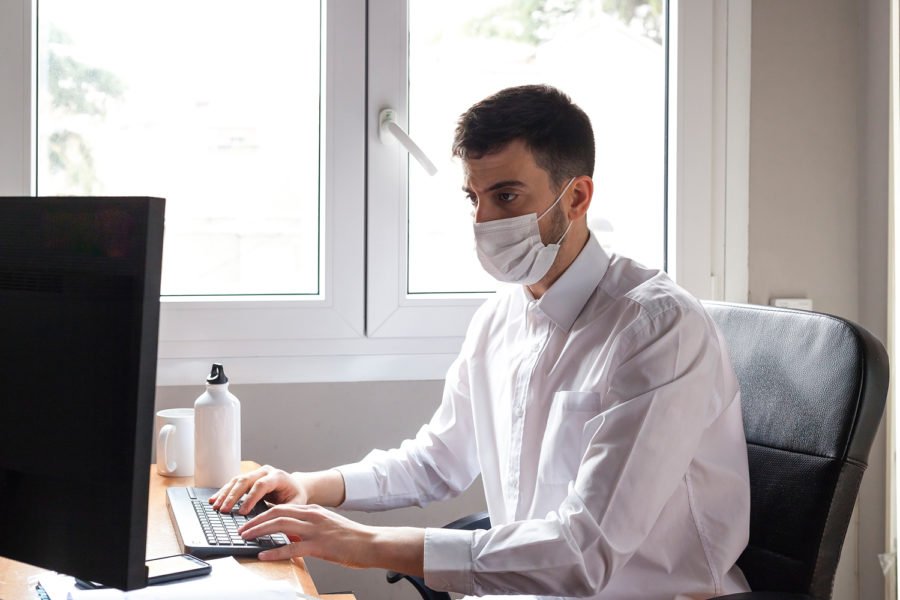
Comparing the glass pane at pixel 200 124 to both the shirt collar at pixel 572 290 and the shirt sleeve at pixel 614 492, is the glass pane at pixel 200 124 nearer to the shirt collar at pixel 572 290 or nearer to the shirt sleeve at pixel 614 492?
the shirt collar at pixel 572 290

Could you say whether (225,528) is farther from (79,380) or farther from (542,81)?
(542,81)

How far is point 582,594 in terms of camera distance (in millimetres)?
1128

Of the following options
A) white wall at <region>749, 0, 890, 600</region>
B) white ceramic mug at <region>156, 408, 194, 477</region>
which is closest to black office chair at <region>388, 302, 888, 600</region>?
white ceramic mug at <region>156, 408, 194, 477</region>

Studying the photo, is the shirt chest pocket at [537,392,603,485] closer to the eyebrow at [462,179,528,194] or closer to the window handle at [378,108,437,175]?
the eyebrow at [462,179,528,194]

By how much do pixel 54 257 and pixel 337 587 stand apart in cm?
140

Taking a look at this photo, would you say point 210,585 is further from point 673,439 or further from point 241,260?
point 241,260

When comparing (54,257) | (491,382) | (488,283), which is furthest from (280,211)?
(54,257)

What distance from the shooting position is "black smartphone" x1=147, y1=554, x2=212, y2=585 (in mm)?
1042

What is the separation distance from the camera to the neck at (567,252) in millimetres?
1414

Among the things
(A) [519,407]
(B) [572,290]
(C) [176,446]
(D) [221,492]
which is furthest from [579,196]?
(C) [176,446]

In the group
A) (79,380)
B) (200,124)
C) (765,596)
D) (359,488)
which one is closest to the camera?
(79,380)

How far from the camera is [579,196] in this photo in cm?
143

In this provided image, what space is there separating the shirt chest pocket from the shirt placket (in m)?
0.07

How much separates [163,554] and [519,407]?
581 mm
